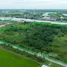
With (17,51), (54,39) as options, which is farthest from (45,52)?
(54,39)

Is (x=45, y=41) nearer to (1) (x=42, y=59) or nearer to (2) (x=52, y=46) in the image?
(2) (x=52, y=46)

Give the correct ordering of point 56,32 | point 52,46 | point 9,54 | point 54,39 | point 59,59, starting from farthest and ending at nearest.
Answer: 1. point 56,32
2. point 54,39
3. point 52,46
4. point 9,54
5. point 59,59

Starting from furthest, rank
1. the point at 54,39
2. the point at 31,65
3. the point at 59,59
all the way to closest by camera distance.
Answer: the point at 54,39, the point at 59,59, the point at 31,65

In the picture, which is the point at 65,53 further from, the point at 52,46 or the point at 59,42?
the point at 59,42

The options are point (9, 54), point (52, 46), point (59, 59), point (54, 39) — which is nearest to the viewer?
point (59, 59)

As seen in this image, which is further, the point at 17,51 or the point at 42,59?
the point at 17,51

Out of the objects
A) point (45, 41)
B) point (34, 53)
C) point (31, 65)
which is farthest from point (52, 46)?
point (31, 65)
